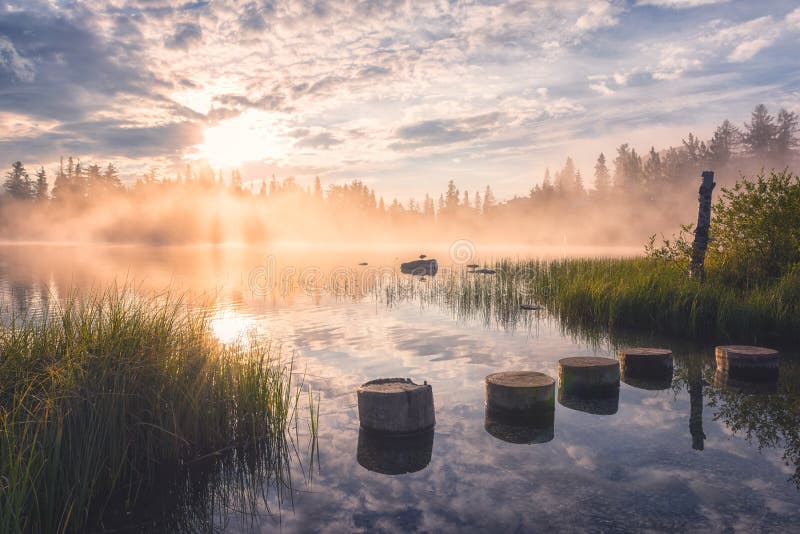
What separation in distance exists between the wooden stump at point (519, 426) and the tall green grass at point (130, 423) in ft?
10.2

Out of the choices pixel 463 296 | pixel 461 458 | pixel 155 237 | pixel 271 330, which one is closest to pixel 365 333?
pixel 271 330

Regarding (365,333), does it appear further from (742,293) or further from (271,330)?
(742,293)

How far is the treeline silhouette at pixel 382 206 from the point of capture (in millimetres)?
93375

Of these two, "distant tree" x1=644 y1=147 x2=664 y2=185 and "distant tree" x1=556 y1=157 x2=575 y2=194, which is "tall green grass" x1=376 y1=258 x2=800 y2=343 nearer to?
"distant tree" x1=644 y1=147 x2=664 y2=185

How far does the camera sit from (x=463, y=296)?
2227 centimetres

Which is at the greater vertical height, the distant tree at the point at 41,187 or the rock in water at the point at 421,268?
the distant tree at the point at 41,187

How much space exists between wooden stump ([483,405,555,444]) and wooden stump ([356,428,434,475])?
1018 millimetres

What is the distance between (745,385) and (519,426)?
5098mm

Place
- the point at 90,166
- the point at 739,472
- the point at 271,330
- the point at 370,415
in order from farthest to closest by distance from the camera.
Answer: the point at 90,166, the point at 271,330, the point at 370,415, the point at 739,472

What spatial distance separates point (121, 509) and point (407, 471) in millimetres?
3214

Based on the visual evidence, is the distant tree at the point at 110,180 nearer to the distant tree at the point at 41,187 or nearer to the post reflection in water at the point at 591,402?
the distant tree at the point at 41,187

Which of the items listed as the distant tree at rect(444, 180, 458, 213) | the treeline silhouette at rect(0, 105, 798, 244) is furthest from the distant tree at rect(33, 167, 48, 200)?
the distant tree at rect(444, 180, 458, 213)

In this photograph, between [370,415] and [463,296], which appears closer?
[370,415]

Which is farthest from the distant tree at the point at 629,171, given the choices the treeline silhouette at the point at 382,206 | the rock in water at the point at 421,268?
the rock in water at the point at 421,268
